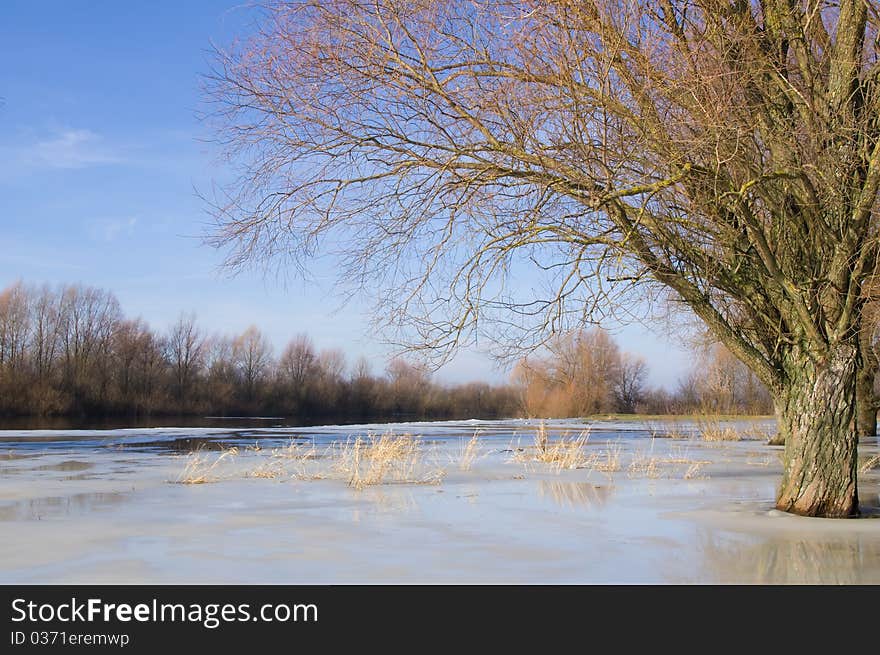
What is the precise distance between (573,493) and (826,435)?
2.72m

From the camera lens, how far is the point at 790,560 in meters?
5.32

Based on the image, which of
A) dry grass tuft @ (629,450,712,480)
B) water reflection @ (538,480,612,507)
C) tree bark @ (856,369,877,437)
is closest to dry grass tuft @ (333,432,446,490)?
water reflection @ (538,480,612,507)

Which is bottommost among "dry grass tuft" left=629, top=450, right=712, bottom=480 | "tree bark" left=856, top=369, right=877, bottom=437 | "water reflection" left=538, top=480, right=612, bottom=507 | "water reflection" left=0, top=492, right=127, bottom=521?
"dry grass tuft" left=629, top=450, right=712, bottom=480

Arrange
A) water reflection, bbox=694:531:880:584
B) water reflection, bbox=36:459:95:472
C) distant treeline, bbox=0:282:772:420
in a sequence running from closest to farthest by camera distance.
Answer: water reflection, bbox=694:531:880:584
water reflection, bbox=36:459:95:472
distant treeline, bbox=0:282:772:420

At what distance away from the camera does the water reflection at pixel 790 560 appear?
4.86 meters

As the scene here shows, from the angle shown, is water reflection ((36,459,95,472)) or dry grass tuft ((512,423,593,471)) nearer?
water reflection ((36,459,95,472))

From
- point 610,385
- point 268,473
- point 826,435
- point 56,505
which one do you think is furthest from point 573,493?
point 610,385

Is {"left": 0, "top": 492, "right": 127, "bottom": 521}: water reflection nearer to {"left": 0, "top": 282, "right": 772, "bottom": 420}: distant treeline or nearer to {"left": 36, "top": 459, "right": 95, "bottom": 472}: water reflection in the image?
{"left": 36, "top": 459, "right": 95, "bottom": 472}: water reflection

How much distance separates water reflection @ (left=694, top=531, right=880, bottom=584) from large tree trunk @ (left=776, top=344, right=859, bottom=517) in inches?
36.9

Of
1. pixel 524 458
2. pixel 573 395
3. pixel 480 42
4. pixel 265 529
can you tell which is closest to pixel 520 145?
pixel 480 42

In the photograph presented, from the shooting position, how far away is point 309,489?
29.6 feet

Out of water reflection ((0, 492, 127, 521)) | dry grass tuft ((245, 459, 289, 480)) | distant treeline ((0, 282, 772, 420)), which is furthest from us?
distant treeline ((0, 282, 772, 420))

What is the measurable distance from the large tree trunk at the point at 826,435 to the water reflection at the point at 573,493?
187cm

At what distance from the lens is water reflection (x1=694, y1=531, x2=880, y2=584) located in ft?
15.9
